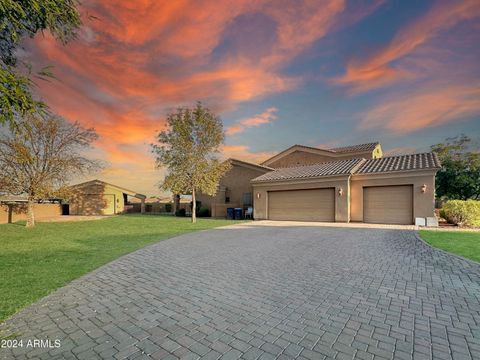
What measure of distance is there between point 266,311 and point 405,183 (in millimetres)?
14955

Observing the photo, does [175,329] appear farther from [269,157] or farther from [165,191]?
[269,157]

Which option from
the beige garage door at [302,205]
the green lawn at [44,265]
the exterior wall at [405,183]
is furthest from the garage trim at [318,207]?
the green lawn at [44,265]

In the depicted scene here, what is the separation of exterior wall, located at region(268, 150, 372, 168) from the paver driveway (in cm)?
1920

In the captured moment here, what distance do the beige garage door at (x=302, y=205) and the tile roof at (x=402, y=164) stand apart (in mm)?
3020

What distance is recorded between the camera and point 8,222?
2069 centimetres

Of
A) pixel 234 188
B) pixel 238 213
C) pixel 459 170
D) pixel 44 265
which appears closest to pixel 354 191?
pixel 238 213

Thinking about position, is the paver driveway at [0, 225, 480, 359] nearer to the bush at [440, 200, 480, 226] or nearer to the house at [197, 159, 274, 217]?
the bush at [440, 200, 480, 226]

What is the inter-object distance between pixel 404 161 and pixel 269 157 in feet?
49.4

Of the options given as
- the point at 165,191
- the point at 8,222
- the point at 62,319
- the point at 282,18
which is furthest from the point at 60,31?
the point at 8,222

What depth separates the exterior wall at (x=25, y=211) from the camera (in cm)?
2066

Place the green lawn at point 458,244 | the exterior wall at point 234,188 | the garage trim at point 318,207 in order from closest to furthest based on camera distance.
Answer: the green lawn at point 458,244, the garage trim at point 318,207, the exterior wall at point 234,188

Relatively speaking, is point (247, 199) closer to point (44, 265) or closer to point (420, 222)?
point (420, 222)

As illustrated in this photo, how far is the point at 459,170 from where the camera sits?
2577 cm

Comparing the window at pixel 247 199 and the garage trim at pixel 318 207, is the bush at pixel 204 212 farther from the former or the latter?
the garage trim at pixel 318 207
